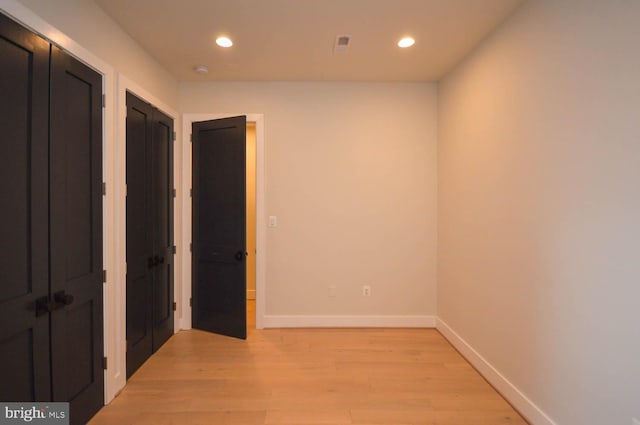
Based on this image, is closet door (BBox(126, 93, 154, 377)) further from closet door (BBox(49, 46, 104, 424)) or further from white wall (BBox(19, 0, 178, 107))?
closet door (BBox(49, 46, 104, 424))

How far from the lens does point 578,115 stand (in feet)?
5.55

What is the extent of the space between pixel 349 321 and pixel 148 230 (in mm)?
2348

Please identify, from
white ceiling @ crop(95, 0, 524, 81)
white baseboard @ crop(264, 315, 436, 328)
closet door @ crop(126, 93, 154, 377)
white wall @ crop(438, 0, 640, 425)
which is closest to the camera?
white wall @ crop(438, 0, 640, 425)

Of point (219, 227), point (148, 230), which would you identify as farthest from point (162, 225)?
point (219, 227)

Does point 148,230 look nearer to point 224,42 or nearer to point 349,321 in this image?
point 224,42

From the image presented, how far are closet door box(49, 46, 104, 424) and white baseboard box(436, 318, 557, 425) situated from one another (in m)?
2.89

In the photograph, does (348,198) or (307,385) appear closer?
(307,385)

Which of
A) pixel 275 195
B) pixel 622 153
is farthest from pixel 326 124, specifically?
pixel 622 153

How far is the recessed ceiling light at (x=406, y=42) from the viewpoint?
2.63 m

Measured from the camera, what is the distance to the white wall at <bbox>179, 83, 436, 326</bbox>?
357cm

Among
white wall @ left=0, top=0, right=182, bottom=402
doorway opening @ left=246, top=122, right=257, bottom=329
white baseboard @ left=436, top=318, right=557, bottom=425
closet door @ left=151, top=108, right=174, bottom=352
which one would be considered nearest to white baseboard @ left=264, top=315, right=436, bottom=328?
white baseboard @ left=436, top=318, right=557, bottom=425

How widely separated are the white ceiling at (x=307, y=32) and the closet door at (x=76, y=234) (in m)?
0.75

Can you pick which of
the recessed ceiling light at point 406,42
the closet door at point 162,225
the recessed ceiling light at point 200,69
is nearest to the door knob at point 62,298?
the closet door at point 162,225

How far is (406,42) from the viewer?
268 cm
